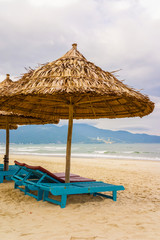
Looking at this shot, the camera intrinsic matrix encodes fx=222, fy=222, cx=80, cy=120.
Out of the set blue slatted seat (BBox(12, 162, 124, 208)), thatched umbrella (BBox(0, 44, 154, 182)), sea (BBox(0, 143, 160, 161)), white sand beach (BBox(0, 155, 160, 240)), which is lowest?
sea (BBox(0, 143, 160, 161))

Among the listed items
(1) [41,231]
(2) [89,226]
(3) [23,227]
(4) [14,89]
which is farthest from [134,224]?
(4) [14,89]

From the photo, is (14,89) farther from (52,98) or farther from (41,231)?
(41,231)

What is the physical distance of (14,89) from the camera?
4094 mm

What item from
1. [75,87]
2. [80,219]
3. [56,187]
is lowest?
[80,219]

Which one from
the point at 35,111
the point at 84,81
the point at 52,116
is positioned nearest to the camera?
the point at 84,81

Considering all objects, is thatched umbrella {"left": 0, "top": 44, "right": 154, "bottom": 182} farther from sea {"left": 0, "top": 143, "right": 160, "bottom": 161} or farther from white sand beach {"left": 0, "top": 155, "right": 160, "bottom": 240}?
sea {"left": 0, "top": 143, "right": 160, "bottom": 161}

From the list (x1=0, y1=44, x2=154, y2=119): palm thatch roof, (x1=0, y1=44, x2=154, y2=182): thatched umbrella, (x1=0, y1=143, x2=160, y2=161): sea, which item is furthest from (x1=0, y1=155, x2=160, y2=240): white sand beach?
(x1=0, y1=143, x2=160, y2=161): sea

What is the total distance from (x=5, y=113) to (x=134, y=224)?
4.55m

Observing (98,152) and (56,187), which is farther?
(98,152)

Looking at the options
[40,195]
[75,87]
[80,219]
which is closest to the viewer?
[80,219]

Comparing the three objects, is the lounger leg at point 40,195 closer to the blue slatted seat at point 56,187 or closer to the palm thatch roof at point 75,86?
the blue slatted seat at point 56,187

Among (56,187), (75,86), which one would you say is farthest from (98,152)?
(75,86)

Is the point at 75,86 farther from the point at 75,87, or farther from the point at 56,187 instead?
the point at 56,187

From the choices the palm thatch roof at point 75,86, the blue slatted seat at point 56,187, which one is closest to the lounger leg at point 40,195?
the blue slatted seat at point 56,187
